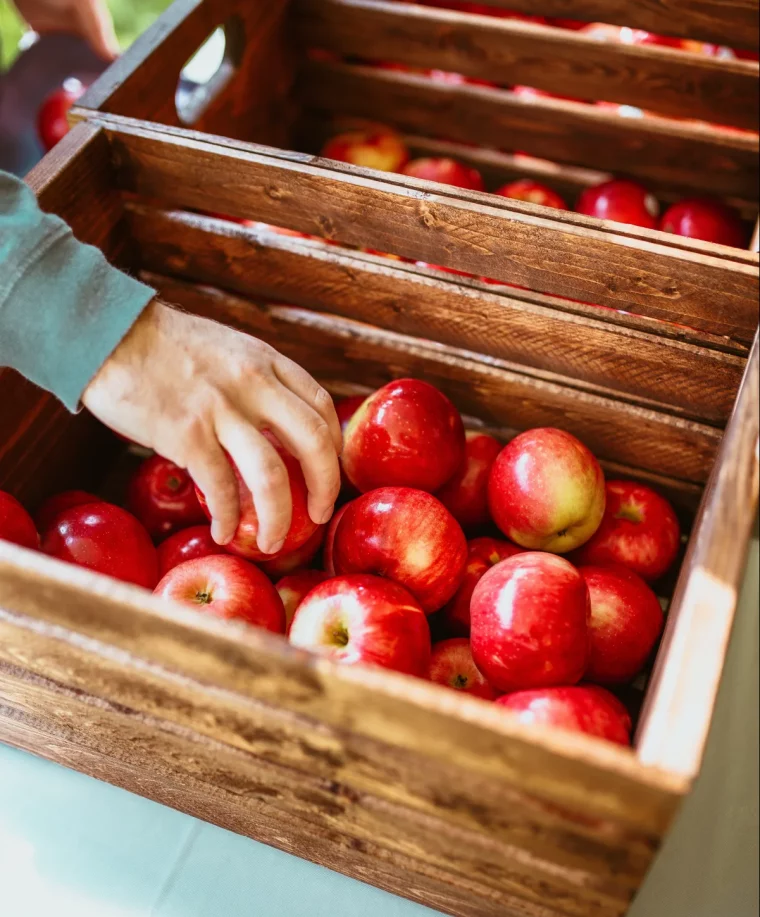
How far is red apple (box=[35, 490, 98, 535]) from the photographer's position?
3.24ft

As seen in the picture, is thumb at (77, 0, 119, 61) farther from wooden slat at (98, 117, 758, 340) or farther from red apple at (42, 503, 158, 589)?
red apple at (42, 503, 158, 589)

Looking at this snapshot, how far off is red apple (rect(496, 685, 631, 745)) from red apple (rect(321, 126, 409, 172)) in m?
0.99

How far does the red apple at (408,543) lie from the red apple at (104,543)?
0.24 m

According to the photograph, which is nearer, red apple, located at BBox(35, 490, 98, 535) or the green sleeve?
the green sleeve

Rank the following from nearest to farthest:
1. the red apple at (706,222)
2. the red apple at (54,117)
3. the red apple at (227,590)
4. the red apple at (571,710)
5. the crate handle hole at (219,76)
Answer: the red apple at (571,710)
the red apple at (227,590)
the crate handle hole at (219,76)
the red apple at (706,222)
the red apple at (54,117)

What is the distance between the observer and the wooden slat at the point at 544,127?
136cm

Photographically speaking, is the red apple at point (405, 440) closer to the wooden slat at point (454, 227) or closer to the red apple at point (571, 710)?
the wooden slat at point (454, 227)

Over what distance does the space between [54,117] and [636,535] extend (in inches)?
52.7

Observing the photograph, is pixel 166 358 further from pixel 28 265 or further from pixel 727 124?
pixel 727 124

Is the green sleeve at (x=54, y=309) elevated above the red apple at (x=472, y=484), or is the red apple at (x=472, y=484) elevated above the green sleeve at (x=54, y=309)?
the green sleeve at (x=54, y=309)

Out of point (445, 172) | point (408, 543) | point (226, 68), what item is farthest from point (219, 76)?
point (408, 543)

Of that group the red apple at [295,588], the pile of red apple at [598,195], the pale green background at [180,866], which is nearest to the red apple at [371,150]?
the pile of red apple at [598,195]

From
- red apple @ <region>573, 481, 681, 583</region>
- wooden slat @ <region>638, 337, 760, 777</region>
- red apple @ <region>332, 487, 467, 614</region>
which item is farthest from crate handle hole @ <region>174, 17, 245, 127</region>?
wooden slat @ <region>638, 337, 760, 777</region>

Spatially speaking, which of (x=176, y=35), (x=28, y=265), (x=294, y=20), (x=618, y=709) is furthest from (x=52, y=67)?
(x=618, y=709)
